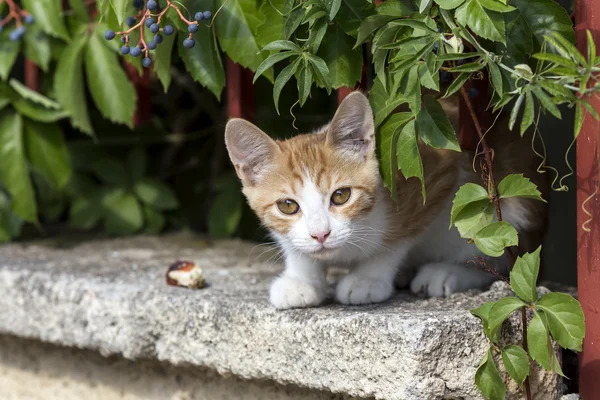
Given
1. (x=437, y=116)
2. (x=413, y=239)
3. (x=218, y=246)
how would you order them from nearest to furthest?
(x=437, y=116) < (x=413, y=239) < (x=218, y=246)

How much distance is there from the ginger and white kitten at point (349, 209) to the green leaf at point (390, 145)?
61mm

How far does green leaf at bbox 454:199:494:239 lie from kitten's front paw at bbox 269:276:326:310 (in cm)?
46

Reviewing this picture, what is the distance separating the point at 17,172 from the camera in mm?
2727

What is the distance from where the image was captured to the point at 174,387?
89.0 inches

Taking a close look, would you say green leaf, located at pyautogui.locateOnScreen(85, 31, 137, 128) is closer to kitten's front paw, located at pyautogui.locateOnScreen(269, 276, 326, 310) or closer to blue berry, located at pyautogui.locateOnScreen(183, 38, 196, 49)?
Result: blue berry, located at pyautogui.locateOnScreen(183, 38, 196, 49)

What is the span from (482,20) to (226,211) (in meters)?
1.65

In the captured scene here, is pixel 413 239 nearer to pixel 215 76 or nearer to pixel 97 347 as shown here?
pixel 215 76

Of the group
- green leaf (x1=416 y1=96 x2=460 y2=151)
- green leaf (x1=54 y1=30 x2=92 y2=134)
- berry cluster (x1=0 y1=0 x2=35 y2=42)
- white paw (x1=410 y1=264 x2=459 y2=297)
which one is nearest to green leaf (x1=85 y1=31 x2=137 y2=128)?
green leaf (x1=54 y1=30 x2=92 y2=134)

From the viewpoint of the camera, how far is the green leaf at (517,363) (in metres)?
1.60

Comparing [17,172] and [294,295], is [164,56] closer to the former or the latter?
[294,295]

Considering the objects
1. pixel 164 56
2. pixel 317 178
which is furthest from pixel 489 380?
pixel 164 56

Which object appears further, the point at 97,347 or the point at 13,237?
the point at 13,237

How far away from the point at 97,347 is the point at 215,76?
2.88ft

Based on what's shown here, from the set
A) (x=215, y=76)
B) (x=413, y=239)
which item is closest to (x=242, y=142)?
(x=215, y=76)
